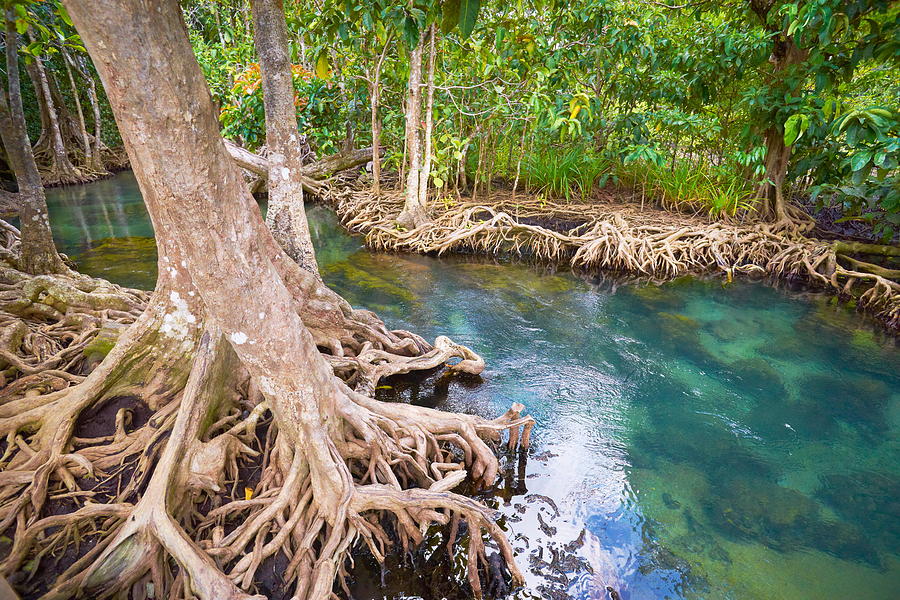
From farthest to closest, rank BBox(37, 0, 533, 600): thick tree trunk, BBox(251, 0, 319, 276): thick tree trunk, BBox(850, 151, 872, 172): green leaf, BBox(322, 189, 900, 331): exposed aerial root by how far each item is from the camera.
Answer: BBox(322, 189, 900, 331): exposed aerial root < BBox(850, 151, 872, 172): green leaf < BBox(251, 0, 319, 276): thick tree trunk < BBox(37, 0, 533, 600): thick tree trunk

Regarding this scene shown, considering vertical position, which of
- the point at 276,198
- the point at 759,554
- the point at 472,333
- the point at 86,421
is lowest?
the point at 759,554

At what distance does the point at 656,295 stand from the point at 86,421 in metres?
6.35

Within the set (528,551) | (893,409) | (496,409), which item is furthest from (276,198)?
(893,409)

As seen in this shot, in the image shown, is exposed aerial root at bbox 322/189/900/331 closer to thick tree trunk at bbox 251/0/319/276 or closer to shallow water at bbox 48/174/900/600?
shallow water at bbox 48/174/900/600

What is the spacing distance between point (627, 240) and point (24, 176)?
721 cm

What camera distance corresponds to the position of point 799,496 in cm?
344

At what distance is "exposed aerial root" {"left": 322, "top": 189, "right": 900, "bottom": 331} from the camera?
7207mm

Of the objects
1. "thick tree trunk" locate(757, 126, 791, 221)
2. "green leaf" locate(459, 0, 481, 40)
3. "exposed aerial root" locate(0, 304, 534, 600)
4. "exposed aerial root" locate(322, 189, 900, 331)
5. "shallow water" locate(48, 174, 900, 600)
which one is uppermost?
"green leaf" locate(459, 0, 481, 40)

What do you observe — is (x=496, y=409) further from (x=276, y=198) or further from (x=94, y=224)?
(x=94, y=224)

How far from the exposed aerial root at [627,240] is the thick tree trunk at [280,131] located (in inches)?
131

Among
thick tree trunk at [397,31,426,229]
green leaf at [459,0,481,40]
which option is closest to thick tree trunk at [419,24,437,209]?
thick tree trunk at [397,31,426,229]

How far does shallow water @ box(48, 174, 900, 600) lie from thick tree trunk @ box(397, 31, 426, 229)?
4.04ft

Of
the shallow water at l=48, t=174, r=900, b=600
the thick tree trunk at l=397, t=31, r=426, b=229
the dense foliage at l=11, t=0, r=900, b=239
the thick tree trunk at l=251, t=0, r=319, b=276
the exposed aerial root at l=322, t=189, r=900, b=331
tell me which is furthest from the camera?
the thick tree trunk at l=397, t=31, r=426, b=229

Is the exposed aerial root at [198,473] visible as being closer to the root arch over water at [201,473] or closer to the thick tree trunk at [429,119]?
the root arch over water at [201,473]
